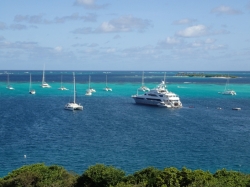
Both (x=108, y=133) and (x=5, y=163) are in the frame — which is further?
(x=108, y=133)

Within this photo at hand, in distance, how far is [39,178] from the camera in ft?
78.7

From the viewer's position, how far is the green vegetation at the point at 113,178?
22.1 m

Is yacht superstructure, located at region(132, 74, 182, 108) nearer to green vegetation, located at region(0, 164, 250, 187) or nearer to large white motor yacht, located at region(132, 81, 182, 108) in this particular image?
large white motor yacht, located at region(132, 81, 182, 108)

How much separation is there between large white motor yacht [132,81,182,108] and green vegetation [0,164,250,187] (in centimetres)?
6093

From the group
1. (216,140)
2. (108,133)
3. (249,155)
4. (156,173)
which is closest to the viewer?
(156,173)

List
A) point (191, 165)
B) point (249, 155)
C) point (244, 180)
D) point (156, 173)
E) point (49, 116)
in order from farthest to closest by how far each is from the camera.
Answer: point (49, 116), point (249, 155), point (191, 165), point (156, 173), point (244, 180)

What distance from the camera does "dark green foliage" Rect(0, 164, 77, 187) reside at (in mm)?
23484

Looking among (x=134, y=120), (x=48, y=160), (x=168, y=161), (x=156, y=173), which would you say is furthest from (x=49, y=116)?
(x=156, y=173)

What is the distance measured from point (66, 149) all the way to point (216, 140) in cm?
1943

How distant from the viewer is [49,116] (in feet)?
223

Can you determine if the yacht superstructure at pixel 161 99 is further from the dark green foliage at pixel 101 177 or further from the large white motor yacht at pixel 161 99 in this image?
the dark green foliage at pixel 101 177

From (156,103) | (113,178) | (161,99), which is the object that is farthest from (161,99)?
(113,178)

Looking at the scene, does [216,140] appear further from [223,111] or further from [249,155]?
[223,111]

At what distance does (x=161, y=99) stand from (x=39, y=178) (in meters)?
65.2
